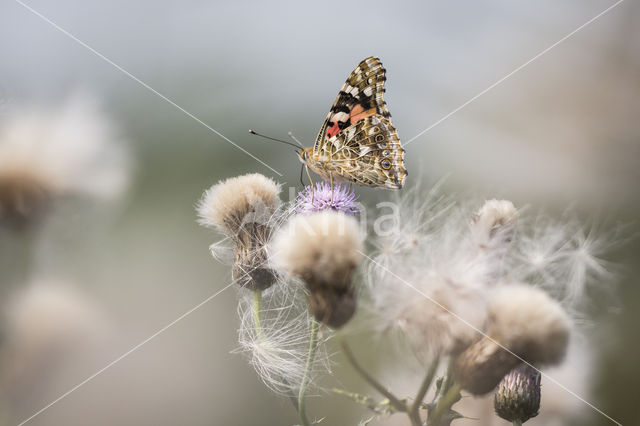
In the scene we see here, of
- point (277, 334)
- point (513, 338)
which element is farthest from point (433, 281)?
point (277, 334)

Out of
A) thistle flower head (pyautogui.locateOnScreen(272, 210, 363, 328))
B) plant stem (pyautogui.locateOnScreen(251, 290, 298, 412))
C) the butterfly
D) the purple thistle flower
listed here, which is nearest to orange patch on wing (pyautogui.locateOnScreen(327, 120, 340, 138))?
the butterfly

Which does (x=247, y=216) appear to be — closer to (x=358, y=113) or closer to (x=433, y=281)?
(x=433, y=281)

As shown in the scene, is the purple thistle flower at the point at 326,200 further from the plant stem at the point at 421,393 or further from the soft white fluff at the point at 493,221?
the plant stem at the point at 421,393

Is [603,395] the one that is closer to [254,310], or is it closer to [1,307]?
[254,310]

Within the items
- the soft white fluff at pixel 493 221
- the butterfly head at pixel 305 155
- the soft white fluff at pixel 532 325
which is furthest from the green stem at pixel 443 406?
the butterfly head at pixel 305 155

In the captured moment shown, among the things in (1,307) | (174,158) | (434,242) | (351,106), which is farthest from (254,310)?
(174,158)
